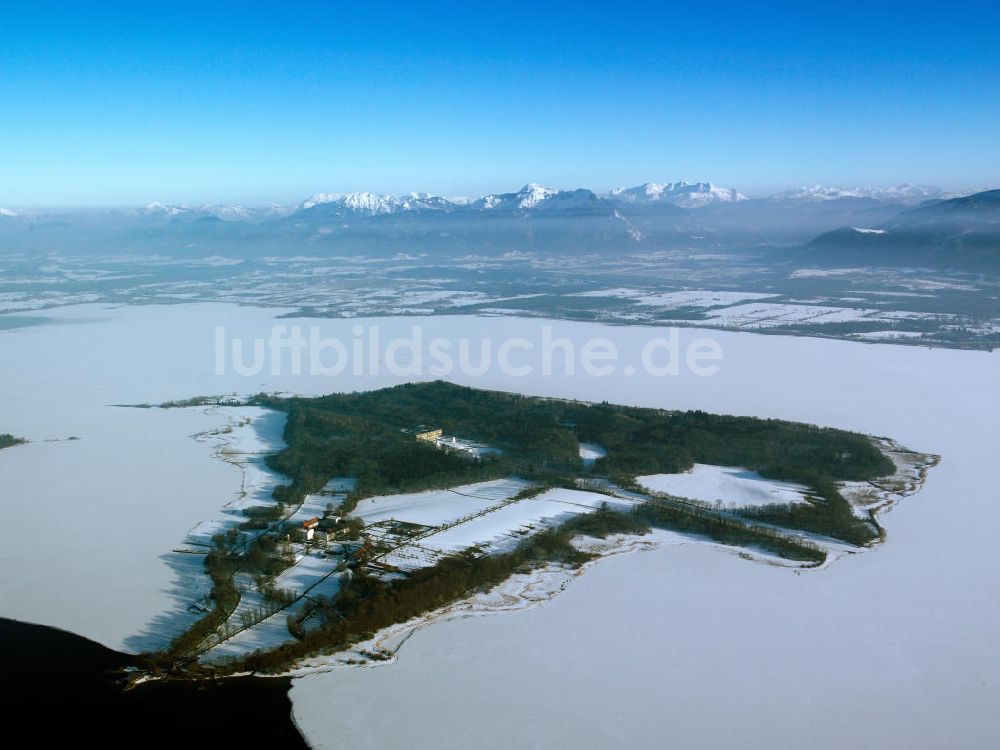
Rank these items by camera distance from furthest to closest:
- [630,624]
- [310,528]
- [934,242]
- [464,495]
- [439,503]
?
[934,242] < [464,495] < [439,503] < [310,528] < [630,624]

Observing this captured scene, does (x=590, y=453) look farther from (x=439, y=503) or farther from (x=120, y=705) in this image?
(x=120, y=705)

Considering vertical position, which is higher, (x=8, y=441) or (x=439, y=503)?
(x=8, y=441)

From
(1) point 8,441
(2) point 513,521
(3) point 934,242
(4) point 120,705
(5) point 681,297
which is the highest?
(3) point 934,242

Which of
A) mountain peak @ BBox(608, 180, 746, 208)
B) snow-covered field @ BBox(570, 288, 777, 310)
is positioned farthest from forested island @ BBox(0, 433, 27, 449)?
mountain peak @ BBox(608, 180, 746, 208)

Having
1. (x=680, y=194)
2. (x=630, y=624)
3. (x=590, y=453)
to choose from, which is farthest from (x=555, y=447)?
(x=680, y=194)

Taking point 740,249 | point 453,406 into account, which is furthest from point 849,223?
point 453,406

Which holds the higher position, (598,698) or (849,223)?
(849,223)

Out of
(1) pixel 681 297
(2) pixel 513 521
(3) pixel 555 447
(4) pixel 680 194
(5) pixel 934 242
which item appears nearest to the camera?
(2) pixel 513 521

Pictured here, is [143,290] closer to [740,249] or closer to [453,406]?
[453,406]

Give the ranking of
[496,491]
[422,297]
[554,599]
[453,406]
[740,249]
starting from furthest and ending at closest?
[740,249]
[422,297]
[453,406]
[496,491]
[554,599]
